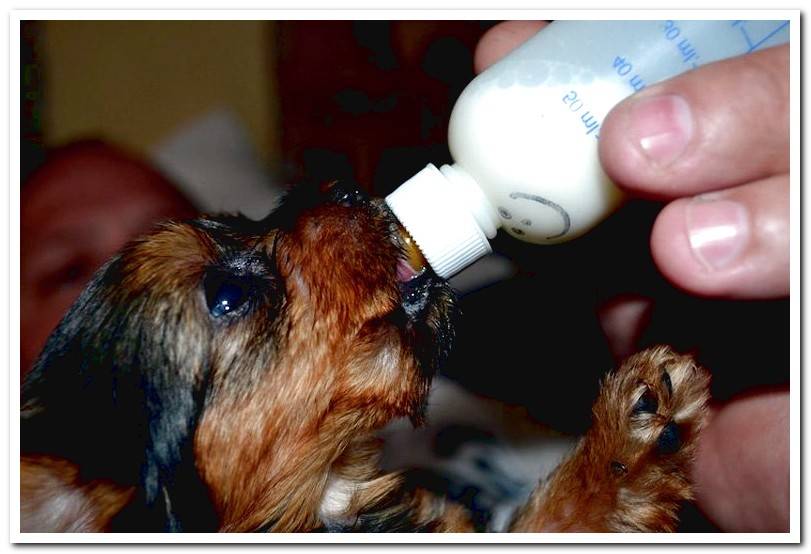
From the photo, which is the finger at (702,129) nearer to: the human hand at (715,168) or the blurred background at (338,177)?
the human hand at (715,168)

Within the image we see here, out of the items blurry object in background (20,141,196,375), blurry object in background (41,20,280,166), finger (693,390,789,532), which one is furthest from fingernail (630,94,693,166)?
blurry object in background (41,20,280,166)

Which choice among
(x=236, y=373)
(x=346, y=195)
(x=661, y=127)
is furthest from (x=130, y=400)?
(x=661, y=127)

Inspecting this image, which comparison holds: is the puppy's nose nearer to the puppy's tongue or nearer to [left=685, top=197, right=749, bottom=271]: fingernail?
the puppy's tongue

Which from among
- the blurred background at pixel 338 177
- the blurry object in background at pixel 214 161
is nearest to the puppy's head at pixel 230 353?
the blurred background at pixel 338 177

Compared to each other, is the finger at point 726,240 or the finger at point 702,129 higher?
the finger at point 702,129

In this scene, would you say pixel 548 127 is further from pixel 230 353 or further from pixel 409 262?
pixel 230 353
